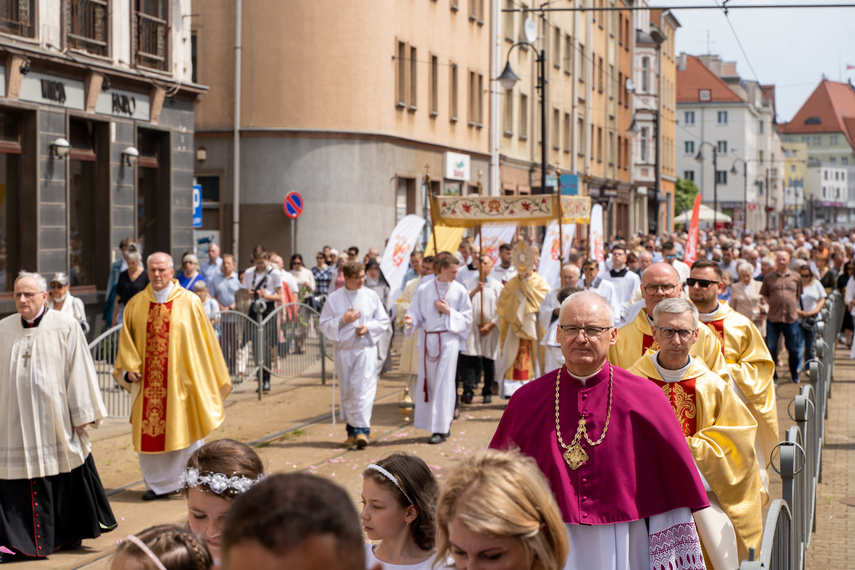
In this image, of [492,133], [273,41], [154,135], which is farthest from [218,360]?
[492,133]

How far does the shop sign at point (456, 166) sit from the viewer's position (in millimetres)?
31859

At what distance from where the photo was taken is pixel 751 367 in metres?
6.68

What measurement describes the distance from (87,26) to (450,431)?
9516mm

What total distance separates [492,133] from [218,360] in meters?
26.6

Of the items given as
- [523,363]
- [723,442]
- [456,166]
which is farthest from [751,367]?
[456,166]

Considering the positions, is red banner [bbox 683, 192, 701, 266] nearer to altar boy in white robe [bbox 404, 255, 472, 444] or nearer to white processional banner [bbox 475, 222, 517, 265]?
white processional banner [bbox 475, 222, 517, 265]

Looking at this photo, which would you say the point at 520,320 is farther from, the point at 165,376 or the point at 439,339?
the point at 165,376

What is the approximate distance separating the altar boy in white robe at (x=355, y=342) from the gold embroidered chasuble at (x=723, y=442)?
6.52 m

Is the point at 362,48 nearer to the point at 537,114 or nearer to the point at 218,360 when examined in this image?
the point at 537,114

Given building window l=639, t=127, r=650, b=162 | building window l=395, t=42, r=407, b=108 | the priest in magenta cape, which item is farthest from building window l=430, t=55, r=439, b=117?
building window l=639, t=127, r=650, b=162

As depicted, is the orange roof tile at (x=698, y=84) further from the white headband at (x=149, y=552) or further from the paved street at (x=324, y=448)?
the white headband at (x=149, y=552)

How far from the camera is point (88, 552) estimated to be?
7.97 metres

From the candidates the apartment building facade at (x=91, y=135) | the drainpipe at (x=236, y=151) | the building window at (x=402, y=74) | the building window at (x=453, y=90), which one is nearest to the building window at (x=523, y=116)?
the building window at (x=453, y=90)

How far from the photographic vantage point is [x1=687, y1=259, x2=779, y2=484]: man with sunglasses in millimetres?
6523
